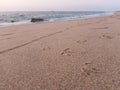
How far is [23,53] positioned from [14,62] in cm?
85

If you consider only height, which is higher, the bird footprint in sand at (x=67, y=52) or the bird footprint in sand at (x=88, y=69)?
the bird footprint in sand at (x=88, y=69)

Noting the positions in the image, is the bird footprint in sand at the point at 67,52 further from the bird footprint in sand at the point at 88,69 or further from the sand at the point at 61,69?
the bird footprint in sand at the point at 88,69

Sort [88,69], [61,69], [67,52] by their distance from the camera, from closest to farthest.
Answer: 1. [88,69]
2. [61,69]
3. [67,52]

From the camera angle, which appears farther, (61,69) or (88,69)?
(61,69)

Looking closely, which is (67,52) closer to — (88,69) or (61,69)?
(61,69)

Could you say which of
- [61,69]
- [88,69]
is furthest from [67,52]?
[88,69]

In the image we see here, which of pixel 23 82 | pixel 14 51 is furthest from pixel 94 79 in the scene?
pixel 14 51

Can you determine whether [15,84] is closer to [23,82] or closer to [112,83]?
[23,82]

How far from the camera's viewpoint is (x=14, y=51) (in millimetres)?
5520

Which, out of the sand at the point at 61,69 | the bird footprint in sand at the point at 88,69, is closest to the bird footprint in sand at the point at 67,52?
the sand at the point at 61,69

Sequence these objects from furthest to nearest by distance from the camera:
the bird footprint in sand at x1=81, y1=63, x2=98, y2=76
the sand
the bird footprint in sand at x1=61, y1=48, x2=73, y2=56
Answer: the bird footprint in sand at x1=61, y1=48, x2=73, y2=56, the bird footprint in sand at x1=81, y1=63, x2=98, y2=76, the sand

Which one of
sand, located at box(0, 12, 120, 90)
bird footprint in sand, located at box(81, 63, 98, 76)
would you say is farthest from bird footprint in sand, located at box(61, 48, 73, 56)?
bird footprint in sand, located at box(81, 63, 98, 76)

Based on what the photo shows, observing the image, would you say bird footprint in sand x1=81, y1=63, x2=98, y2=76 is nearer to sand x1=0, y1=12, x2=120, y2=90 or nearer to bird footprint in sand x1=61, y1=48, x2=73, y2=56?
sand x1=0, y1=12, x2=120, y2=90

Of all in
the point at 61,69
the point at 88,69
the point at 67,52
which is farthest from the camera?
the point at 67,52
